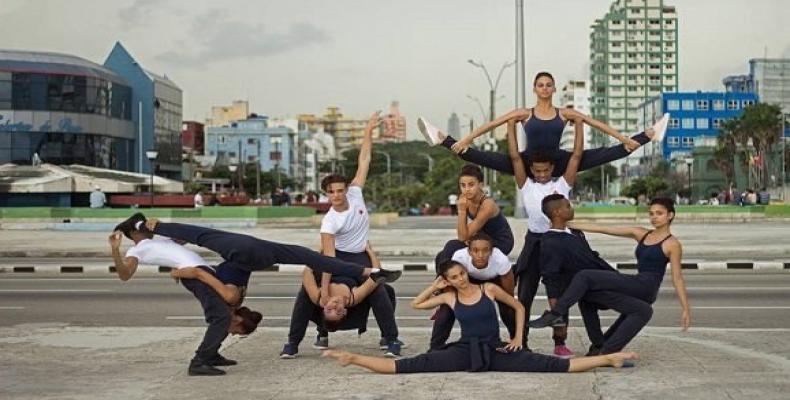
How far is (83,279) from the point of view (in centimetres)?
2039

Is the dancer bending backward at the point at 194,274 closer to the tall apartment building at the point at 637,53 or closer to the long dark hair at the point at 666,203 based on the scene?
the long dark hair at the point at 666,203

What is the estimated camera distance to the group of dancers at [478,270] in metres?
8.65

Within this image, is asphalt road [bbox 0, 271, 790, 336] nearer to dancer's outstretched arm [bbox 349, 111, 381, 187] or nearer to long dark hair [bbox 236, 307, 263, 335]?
dancer's outstretched arm [bbox 349, 111, 381, 187]

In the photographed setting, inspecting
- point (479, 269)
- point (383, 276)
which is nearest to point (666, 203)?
point (479, 269)

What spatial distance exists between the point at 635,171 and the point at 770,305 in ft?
474

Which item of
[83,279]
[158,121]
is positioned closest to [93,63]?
[158,121]

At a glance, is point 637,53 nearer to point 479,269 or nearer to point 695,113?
point 695,113

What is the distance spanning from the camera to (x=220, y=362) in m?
9.09

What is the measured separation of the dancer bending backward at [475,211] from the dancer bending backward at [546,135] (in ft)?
1.50

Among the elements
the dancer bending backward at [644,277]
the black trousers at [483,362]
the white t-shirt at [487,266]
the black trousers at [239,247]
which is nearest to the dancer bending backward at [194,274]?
the black trousers at [239,247]

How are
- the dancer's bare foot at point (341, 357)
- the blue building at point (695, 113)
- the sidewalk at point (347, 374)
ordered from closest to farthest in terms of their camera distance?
the sidewalk at point (347, 374) → the dancer's bare foot at point (341, 357) → the blue building at point (695, 113)

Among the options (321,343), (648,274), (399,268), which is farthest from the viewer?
(399,268)

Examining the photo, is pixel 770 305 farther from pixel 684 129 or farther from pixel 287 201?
pixel 684 129

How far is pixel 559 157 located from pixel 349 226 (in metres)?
1.93
